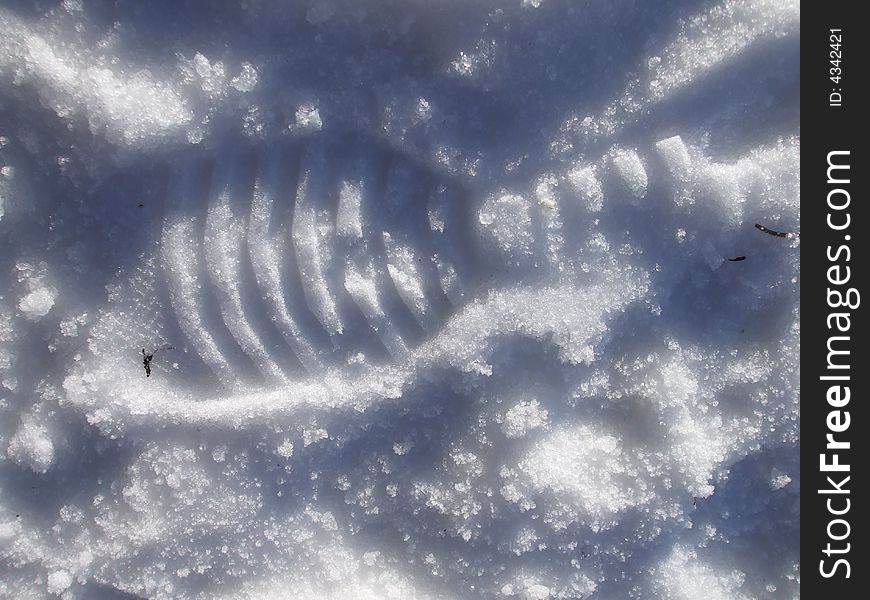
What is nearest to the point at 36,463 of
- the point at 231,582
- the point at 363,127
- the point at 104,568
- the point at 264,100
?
the point at 104,568
